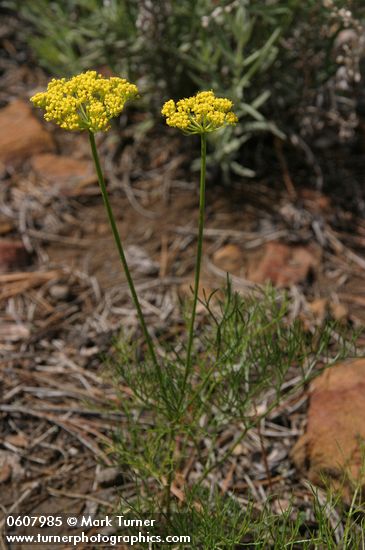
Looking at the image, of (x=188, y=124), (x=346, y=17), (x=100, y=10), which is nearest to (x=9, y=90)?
(x=100, y=10)

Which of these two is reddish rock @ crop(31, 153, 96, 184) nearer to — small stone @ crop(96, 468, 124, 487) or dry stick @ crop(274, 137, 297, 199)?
dry stick @ crop(274, 137, 297, 199)

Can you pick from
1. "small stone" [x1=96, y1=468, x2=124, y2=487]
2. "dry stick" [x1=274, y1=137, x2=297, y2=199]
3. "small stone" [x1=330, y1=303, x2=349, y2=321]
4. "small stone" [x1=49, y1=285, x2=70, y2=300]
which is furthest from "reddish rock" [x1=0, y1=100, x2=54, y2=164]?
"small stone" [x1=96, y1=468, x2=124, y2=487]

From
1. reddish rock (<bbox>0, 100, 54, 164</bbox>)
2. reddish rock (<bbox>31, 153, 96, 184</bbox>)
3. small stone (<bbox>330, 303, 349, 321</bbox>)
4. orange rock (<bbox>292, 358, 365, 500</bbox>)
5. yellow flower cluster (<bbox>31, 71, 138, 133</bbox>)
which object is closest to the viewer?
yellow flower cluster (<bbox>31, 71, 138, 133</bbox>)

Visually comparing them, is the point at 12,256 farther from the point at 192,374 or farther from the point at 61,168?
the point at 192,374

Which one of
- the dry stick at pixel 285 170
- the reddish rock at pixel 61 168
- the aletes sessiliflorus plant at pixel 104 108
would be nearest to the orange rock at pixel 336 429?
the aletes sessiliflorus plant at pixel 104 108

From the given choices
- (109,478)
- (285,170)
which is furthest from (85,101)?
(285,170)
